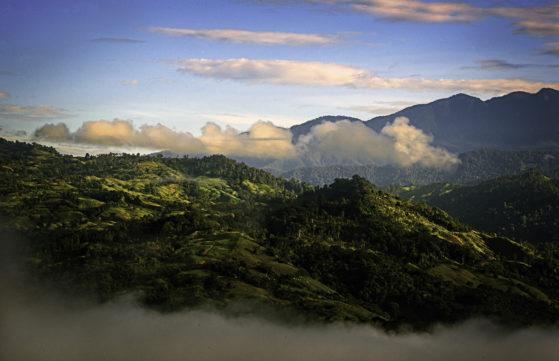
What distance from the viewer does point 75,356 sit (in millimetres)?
199625

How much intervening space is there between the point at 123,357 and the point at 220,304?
50.5 m

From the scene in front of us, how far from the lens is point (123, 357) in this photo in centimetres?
19962

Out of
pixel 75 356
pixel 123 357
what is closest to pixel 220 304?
pixel 123 357

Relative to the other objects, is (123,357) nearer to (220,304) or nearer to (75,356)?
(75,356)

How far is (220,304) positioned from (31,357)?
8969 cm

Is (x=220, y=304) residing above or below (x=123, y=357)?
above

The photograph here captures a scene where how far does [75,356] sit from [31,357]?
20.1 m

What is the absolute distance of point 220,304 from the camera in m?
200

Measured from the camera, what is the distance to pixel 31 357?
655 feet

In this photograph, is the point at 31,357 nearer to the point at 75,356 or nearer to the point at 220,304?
the point at 75,356

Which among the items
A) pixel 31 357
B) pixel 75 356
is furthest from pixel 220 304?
pixel 31 357

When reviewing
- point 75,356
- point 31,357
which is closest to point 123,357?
point 75,356

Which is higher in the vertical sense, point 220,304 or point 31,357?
point 220,304
